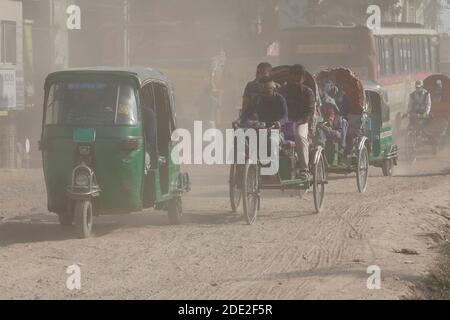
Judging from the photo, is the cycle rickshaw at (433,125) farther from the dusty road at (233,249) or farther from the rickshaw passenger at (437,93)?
the dusty road at (233,249)

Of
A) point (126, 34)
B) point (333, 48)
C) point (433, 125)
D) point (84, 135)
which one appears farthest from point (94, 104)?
point (126, 34)

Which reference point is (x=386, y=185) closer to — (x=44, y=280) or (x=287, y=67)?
(x=287, y=67)

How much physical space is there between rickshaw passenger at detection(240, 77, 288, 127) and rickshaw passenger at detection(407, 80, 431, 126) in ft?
35.1

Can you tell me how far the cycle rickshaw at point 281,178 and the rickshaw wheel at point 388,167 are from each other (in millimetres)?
5144

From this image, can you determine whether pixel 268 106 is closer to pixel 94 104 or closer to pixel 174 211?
pixel 174 211

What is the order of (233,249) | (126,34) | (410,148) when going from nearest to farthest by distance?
(233,249) < (410,148) < (126,34)

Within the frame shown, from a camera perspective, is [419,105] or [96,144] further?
[419,105]

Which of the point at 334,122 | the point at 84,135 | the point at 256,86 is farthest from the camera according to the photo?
the point at 334,122

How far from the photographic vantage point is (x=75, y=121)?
1312 cm

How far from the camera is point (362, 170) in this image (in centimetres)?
1884

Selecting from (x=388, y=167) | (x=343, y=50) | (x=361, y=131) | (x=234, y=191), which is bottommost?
(x=234, y=191)

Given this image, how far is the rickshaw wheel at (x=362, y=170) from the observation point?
1844cm

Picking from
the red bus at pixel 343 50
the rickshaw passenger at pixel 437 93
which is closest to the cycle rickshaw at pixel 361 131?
the rickshaw passenger at pixel 437 93

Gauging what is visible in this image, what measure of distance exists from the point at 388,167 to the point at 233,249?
1027 cm
